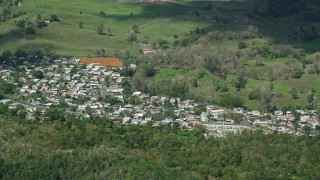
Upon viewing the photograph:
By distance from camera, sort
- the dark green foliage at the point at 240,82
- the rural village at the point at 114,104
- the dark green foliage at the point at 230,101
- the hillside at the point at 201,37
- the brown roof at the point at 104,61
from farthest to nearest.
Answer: the brown roof at the point at 104,61, the hillside at the point at 201,37, the dark green foliage at the point at 240,82, the dark green foliage at the point at 230,101, the rural village at the point at 114,104

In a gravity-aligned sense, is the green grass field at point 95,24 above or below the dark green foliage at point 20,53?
above

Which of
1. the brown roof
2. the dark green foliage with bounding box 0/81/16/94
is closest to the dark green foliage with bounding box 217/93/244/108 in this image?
the brown roof

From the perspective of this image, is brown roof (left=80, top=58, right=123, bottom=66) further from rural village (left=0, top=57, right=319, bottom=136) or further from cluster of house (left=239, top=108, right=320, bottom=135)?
cluster of house (left=239, top=108, right=320, bottom=135)

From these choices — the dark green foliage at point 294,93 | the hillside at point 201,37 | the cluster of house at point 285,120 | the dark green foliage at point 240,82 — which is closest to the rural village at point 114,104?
the cluster of house at point 285,120

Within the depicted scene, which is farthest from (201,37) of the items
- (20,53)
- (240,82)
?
(20,53)

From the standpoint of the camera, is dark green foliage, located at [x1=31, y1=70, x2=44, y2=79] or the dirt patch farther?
the dirt patch

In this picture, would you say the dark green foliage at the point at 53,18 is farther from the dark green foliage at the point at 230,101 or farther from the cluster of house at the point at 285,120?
the cluster of house at the point at 285,120

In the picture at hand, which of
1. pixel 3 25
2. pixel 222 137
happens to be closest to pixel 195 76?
pixel 222 137
